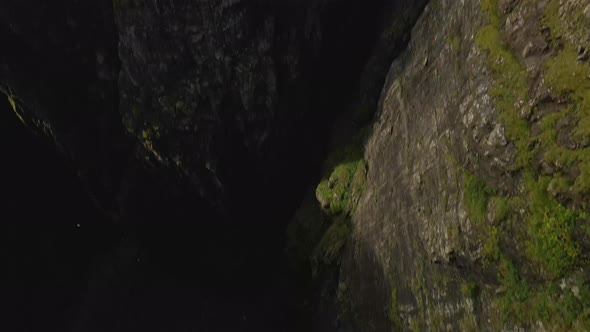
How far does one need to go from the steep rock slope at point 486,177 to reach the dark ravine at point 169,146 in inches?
145

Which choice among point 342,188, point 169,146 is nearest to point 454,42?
point 342,188

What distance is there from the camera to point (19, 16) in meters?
16.2

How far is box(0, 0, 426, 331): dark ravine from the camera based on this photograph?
15.3 meters

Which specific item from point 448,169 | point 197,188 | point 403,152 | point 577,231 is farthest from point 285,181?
point 577,231

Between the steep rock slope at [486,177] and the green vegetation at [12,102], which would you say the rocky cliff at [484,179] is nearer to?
the steep rock slope at [486,177]

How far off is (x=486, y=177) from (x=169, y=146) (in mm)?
10401

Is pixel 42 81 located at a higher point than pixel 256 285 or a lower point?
higher

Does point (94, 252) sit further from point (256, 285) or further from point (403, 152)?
point (403, 152)

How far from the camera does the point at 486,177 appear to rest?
9.41m

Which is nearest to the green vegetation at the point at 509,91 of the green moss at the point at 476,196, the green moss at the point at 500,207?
the green moss at the point at 500,207

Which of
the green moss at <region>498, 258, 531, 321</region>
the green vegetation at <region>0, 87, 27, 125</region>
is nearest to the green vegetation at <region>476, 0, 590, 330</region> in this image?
the green moss at <region>498, 258, 531, 321</region>

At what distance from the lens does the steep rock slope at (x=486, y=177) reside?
26.2 ft

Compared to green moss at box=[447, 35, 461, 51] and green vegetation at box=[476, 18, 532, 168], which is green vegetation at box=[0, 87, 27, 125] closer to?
green moss at box=[447, 35, 461, 51]

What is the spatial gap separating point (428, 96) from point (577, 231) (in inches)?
199
